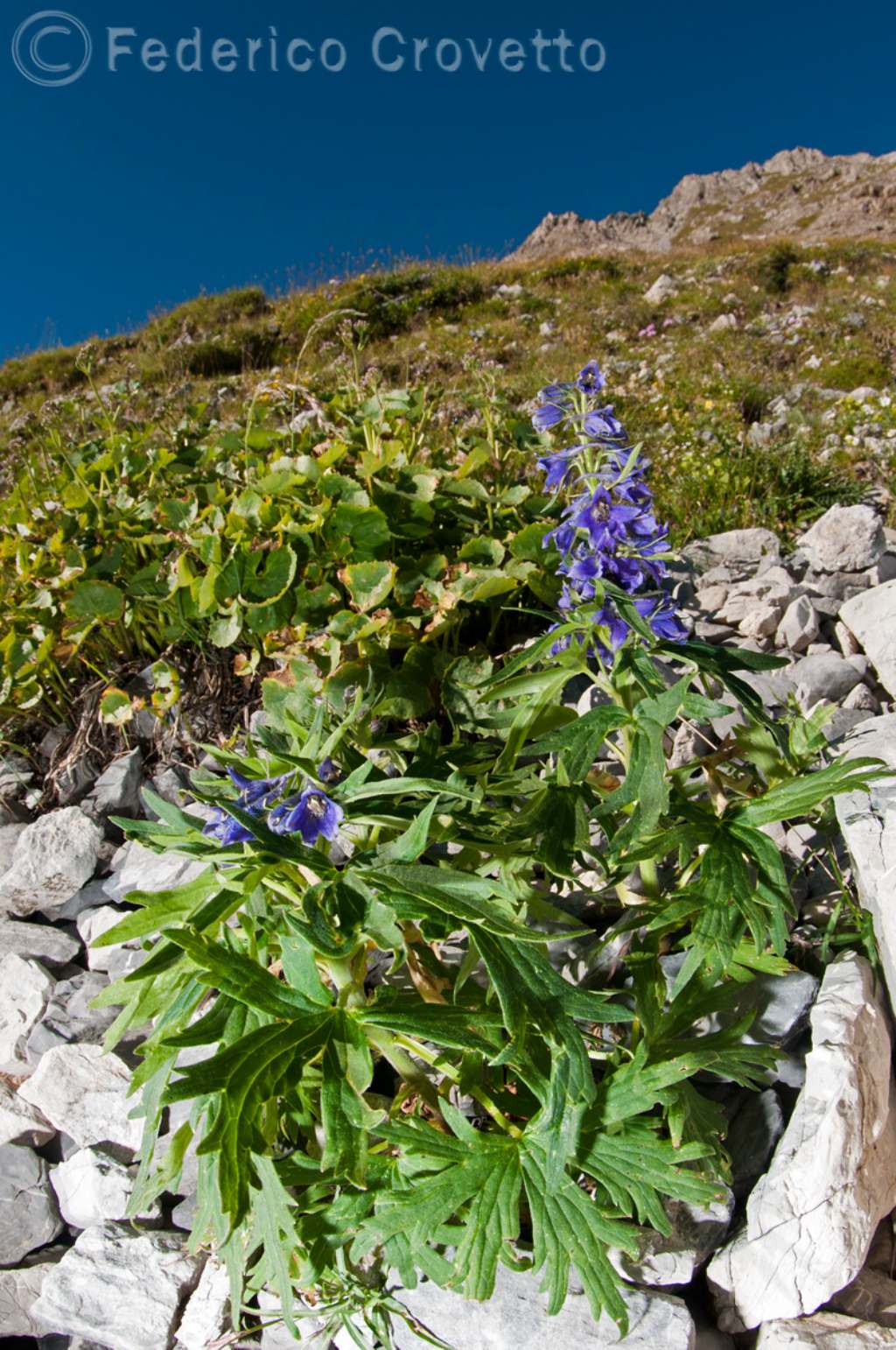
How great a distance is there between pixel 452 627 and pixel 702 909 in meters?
1.71

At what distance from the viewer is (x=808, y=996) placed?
1.90 meters

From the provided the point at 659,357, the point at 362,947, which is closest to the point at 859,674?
the point at 362,947

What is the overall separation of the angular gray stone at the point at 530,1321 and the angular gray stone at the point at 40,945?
5.34 ft

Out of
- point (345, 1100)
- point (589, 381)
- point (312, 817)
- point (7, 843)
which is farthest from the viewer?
point (7, 843)

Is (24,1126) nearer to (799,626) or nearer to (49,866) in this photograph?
(49,866)

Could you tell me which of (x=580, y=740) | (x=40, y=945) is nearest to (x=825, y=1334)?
(x=580, y=740)

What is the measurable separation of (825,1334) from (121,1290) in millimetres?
1403

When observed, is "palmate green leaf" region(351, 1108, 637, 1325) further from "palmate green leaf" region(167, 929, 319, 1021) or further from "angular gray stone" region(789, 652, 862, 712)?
"angular gray stone" region(789, 652, 862, 712)

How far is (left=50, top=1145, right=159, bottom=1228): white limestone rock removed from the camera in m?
2.13

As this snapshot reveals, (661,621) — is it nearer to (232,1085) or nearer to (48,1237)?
(232,1085)

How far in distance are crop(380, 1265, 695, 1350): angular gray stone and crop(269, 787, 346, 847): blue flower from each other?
2.95 feet

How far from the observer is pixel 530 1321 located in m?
1.62

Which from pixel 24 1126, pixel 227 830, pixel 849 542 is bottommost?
pixel 24 1126

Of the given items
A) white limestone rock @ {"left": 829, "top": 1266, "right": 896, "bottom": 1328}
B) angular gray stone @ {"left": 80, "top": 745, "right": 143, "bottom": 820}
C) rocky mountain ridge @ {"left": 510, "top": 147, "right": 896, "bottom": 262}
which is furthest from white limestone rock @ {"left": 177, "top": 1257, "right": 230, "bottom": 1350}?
rocky mountain ridge @ {"left": 510, "top": 147, "right": 896, "bottom": 262}
